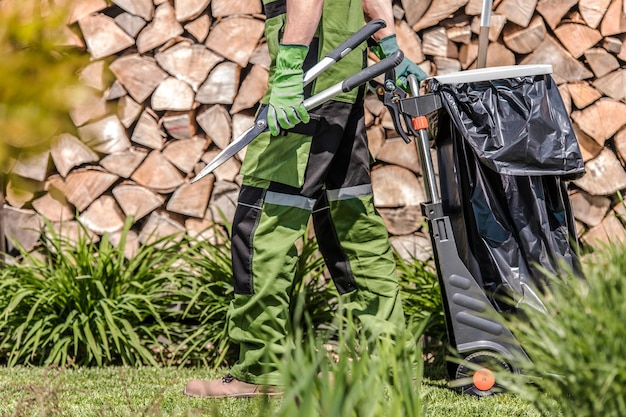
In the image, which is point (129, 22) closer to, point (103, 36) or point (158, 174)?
point (103, 36)

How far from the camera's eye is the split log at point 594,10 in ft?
11.2

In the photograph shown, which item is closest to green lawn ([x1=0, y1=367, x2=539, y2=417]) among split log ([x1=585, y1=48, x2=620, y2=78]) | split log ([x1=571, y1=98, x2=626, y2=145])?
split log ([x1=571, y1=98, x2=626, y2=145])

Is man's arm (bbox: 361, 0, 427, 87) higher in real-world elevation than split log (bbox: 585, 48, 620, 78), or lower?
lower

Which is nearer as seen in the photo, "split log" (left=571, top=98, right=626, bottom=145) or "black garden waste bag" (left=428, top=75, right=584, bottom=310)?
"black garden waste bag" (left=428, top=75, right=584, bottom=310)

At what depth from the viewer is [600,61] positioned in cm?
341

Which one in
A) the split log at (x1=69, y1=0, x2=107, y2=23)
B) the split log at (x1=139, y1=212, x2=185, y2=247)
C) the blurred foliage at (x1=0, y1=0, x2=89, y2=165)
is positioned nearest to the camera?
the blurred foliage at (x1=0, y1=0, x2=89, y2=165)

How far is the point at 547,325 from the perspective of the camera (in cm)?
126

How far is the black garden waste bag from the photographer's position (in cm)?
229

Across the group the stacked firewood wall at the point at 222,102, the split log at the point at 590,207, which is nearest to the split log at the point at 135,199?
the stacked firewood wall at the point at 222,102

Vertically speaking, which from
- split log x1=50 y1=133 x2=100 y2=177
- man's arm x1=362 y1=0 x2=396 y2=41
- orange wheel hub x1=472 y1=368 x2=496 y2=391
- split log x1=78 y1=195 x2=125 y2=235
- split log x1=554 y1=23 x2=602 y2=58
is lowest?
orange wheel hub x1=472 y1=368 x2=496 y2=391

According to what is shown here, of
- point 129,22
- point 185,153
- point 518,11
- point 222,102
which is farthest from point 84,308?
point 518,11

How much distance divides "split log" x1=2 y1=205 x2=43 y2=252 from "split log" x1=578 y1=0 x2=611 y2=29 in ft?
8.38

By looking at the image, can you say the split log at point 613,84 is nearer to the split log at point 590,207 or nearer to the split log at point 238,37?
the split log at point 590,207

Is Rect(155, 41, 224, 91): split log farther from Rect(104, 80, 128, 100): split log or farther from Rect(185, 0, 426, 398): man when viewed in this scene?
Rect(185, 0, 426, 398): man
